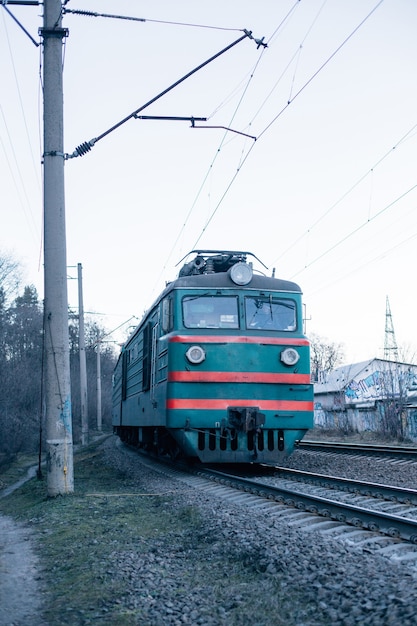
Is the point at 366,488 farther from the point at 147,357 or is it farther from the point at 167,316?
the point at 147,357

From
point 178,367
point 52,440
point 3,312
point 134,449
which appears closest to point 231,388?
point 178,367

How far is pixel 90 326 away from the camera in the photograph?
244 feet

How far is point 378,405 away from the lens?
93.4 ft

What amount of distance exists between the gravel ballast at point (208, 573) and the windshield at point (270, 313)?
438 centimetres

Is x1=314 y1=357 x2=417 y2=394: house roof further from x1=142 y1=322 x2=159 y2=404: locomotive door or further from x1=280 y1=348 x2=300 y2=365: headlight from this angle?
x1=280 y1=348 x2=300 y2=365: headlight

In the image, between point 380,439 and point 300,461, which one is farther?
Answer: point 380,439

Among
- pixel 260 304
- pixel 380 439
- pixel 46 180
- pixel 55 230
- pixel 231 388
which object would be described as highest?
pixel 46 180


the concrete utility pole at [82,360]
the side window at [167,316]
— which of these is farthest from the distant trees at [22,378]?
the side window at [167,316]

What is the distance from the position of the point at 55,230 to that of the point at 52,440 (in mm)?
3131

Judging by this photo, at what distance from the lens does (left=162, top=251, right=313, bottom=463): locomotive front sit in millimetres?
11109

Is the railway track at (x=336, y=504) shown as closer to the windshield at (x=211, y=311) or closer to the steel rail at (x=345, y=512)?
the steel rail at (x=345, y=512)

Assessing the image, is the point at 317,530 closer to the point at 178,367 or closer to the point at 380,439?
the point at 178,367

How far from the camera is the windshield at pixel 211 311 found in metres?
11.7

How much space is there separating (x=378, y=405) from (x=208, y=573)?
24.5 metres
